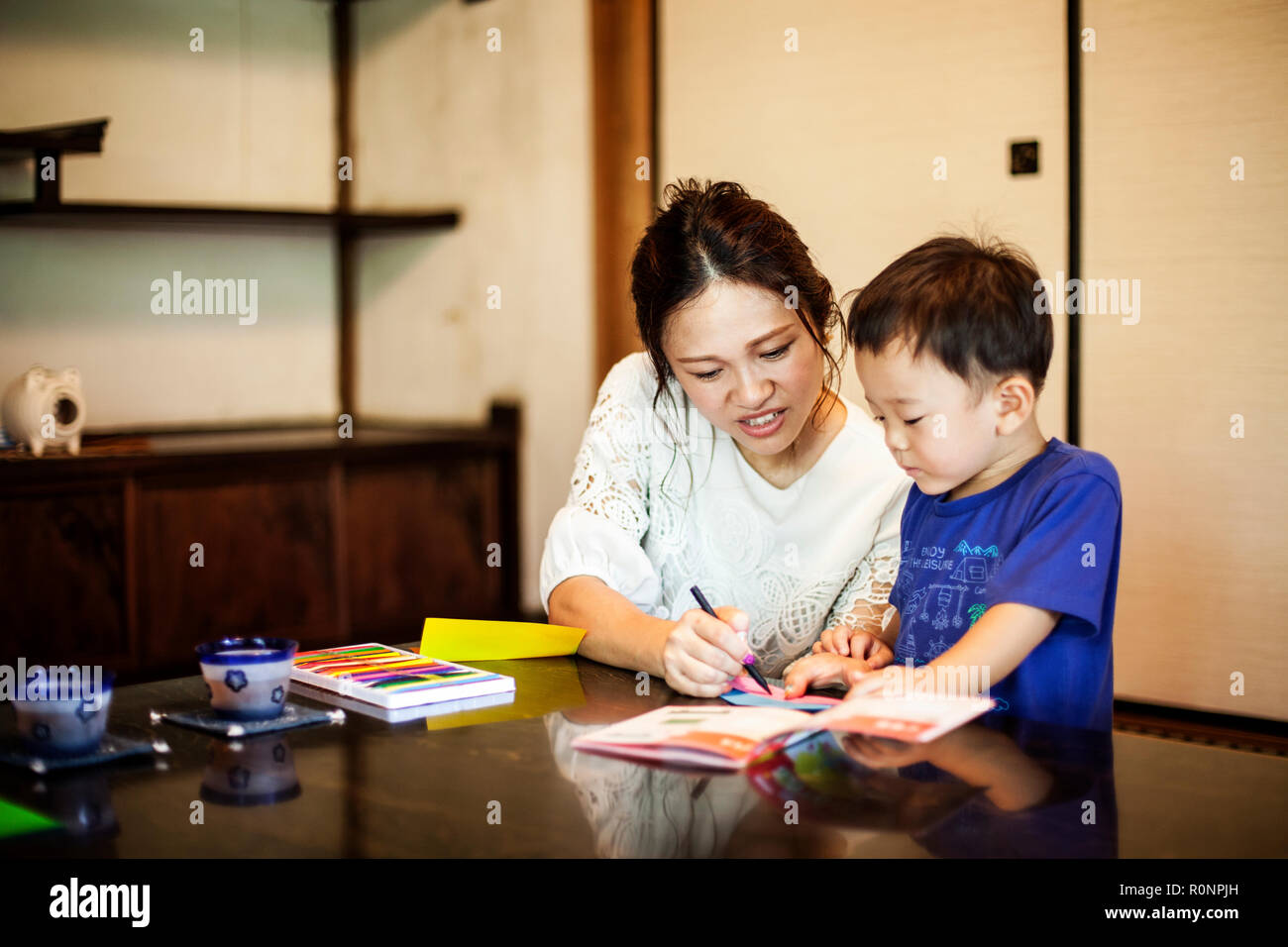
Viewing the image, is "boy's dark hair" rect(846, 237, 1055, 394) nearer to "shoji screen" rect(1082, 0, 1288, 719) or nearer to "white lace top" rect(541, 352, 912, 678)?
"white lace top" rect(541, 352, 912, 678)

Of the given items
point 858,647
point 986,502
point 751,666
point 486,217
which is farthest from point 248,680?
point 486,217

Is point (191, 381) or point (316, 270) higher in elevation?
point (316, 270)

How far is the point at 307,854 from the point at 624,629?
0.67 metres

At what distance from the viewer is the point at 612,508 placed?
1.77 metres

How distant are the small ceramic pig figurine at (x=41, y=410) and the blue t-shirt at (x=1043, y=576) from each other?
223 centimetres

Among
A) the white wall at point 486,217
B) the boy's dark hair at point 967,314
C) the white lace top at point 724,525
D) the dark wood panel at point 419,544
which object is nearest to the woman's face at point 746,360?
the white lace top at point 724,525

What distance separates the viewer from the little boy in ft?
4.13

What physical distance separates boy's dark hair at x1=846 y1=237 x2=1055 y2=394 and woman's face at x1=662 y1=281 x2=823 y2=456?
0.25 m

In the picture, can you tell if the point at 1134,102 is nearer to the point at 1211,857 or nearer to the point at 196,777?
the point at 1211,857

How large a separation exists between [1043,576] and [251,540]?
2339 millimetres

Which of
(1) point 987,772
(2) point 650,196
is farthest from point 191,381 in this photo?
(1) point 987,772

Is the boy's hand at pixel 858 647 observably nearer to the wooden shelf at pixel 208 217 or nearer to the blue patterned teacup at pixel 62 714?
the blue patterned teacup at pixel 62 714

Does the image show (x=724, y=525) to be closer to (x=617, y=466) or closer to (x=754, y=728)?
(x=617, y=466)

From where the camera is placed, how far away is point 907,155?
9.82 ft
